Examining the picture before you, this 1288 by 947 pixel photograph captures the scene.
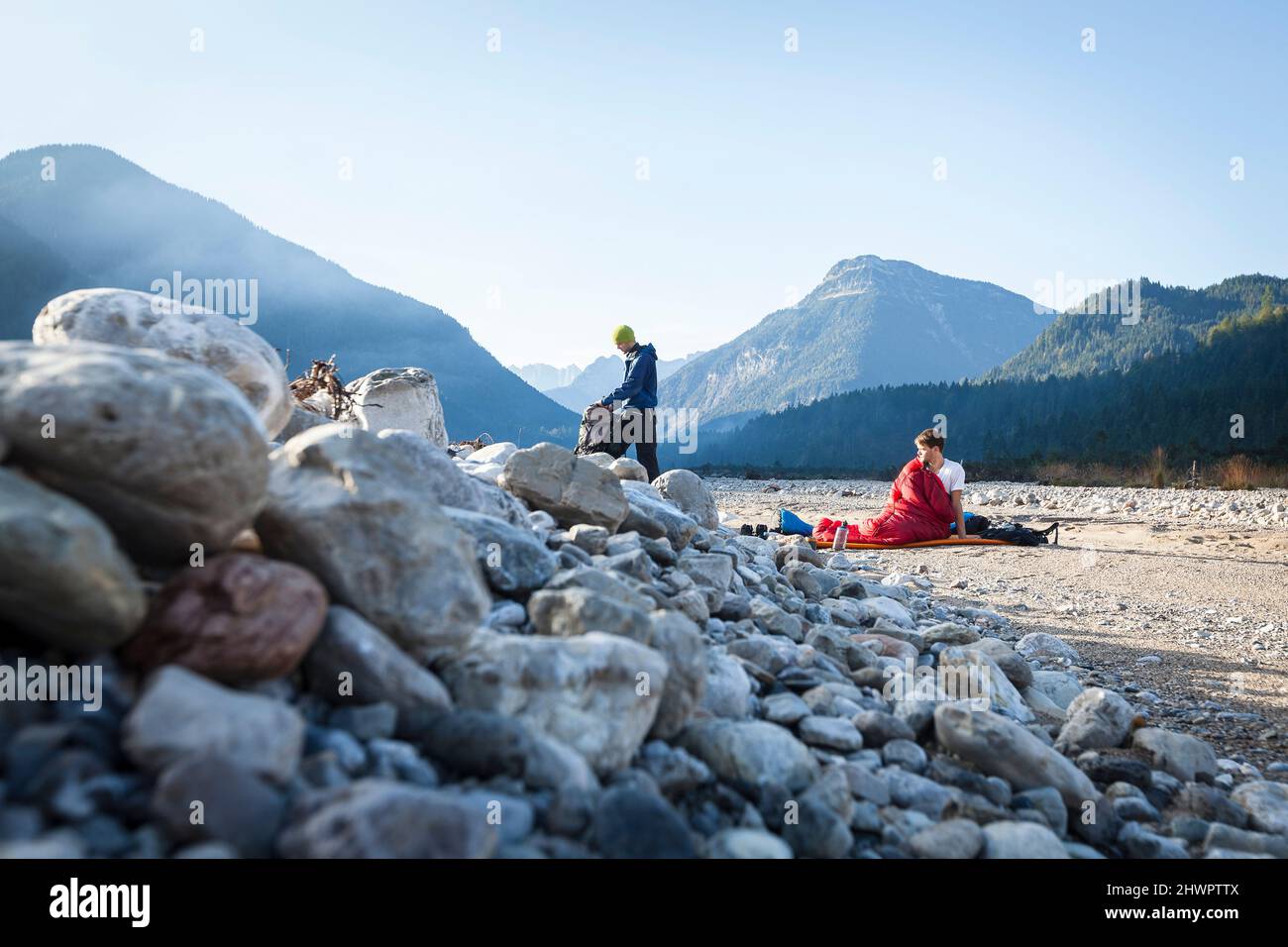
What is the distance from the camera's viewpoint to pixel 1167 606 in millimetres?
7020

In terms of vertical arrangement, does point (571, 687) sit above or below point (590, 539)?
below

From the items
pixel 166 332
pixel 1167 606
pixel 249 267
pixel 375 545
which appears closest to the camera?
pixel 375 545

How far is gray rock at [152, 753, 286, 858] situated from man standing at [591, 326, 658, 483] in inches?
298

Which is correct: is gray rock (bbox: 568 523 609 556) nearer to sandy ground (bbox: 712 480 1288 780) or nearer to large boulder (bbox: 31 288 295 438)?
large boulder (bbox: 31 288 295 438)

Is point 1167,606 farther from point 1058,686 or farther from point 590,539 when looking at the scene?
point 590,539

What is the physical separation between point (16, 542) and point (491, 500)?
2211mm

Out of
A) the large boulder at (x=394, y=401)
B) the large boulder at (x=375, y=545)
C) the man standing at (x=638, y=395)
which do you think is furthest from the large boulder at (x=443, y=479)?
the man standing at (x=638, y=395)

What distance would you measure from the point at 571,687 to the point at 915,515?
946cm

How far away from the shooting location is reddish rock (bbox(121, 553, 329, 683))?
5.80 feet

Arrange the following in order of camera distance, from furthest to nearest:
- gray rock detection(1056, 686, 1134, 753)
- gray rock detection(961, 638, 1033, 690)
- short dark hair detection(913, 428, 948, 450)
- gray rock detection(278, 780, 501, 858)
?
short dark hair detection(913, 428, 948, 450) → gray rock detection(961, 638, 1033, 690) → gray rock detection(1056, 686, 1134, 753) → gray rock detection(278, 780, 501, 858)

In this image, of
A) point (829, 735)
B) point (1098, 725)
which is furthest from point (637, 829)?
point (1098, 725)

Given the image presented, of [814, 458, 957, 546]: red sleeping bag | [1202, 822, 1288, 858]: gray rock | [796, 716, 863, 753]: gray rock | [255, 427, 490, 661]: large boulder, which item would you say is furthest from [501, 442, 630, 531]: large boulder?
[814, 458, 957, 546]: red sleeping bag
